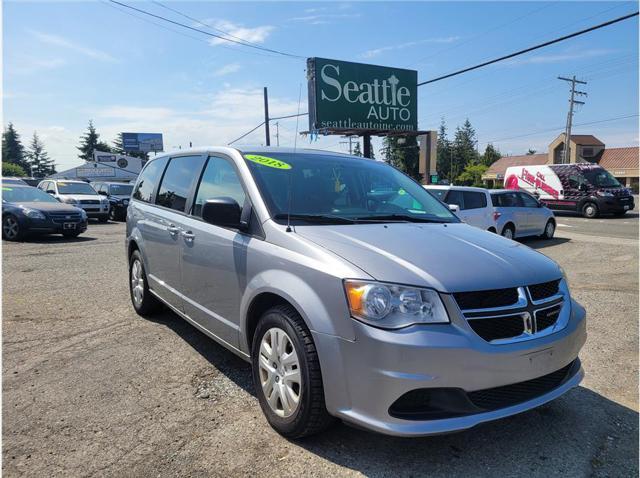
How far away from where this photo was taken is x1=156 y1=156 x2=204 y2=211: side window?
Result: 4195 millimetres

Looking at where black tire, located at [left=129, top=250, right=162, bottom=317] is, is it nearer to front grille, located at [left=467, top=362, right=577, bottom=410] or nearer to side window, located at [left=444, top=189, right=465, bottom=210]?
front grille, located at [left=467, top=362, right=577, bottom=410]

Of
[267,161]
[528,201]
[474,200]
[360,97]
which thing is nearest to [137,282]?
[267,161]

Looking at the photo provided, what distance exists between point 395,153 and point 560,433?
213 ft

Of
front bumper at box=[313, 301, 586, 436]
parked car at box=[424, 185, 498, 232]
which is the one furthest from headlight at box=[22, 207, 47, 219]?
front bumper at box=[313, 301, 586, 436]

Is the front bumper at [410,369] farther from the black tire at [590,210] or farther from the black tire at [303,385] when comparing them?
the black tire at [590,210]

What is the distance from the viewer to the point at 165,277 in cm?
441

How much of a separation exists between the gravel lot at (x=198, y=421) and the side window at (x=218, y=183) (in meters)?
1.41

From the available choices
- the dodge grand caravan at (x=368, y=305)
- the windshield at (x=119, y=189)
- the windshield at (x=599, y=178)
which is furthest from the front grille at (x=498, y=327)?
the windshield at (x=599, y=178)

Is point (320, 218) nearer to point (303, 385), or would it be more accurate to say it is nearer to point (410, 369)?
point (303, 385)

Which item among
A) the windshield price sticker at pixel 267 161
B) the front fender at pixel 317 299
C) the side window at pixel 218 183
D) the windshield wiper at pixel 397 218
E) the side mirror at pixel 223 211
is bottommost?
Answer: the front fender at pixel 317 299

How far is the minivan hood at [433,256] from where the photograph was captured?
7.95ft

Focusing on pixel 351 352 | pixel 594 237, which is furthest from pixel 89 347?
pixel 594 237

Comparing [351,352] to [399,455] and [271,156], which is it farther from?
[271,156]

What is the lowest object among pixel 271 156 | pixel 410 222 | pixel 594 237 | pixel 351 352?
pixel 594 237
